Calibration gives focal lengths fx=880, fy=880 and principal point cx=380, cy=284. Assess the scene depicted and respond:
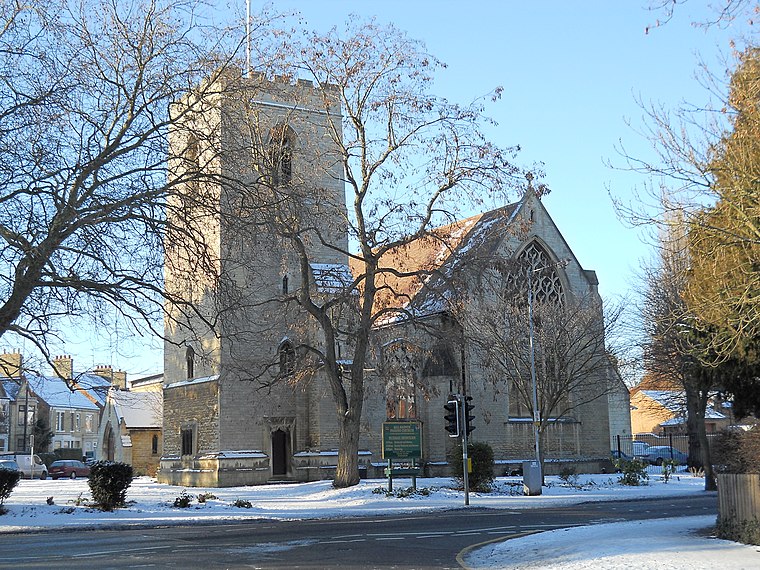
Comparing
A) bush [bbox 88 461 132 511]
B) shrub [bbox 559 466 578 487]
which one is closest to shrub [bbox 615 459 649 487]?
shrub [bbox 559 466 578 487]

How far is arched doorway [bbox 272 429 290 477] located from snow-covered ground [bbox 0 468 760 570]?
3.07m

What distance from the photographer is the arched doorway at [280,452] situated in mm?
40531

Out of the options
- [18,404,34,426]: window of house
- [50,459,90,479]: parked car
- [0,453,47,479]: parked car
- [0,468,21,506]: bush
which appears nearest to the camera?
[0,468,21,506]: bush

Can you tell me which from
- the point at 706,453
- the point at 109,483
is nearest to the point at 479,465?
the point at 706,453

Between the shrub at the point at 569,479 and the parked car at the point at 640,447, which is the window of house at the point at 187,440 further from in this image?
the parked car at the point at 640,447

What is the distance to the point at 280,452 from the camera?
1606 inches

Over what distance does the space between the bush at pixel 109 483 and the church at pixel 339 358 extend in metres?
6.22

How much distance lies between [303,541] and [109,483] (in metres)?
9.82

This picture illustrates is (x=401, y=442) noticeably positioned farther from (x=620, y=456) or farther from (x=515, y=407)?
(x=620, y=456)

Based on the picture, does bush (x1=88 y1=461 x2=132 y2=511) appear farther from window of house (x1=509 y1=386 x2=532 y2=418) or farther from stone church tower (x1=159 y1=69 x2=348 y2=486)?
window of house (x1=509 y1=386 x2=532 y2=418)

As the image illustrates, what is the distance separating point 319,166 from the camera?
32.7 m

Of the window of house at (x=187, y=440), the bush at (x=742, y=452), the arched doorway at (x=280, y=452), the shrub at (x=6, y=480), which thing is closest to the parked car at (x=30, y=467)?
the window of house at (x=187, y=440)

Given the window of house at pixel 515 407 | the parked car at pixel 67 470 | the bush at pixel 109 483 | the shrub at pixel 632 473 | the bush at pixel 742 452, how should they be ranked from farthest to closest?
the parked car at pixel 67 470
the window of house at pixel 515 407
the shrub at pixel 632 473
the bush at pixel 109 483
the bush at pixel 742 452

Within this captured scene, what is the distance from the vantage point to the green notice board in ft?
100
